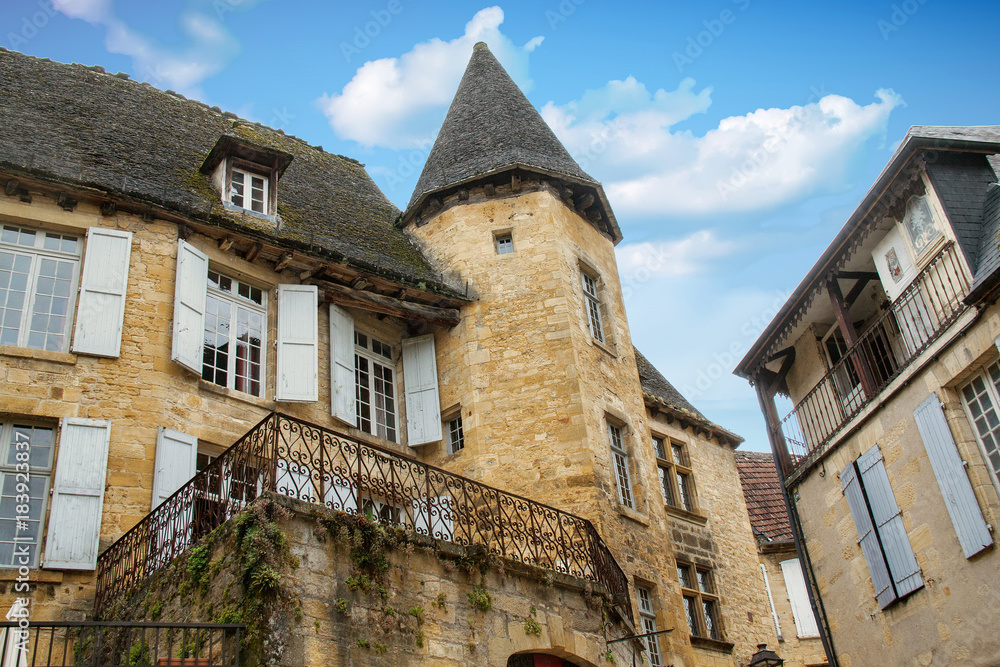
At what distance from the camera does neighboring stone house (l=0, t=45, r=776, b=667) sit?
7863 millimetres

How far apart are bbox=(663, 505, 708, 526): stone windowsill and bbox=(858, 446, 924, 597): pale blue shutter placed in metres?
4.54

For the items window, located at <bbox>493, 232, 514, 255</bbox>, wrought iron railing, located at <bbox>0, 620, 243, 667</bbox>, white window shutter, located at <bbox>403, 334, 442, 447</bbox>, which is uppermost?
window, located at <bbox>493, 232, 514, 255</bbox>

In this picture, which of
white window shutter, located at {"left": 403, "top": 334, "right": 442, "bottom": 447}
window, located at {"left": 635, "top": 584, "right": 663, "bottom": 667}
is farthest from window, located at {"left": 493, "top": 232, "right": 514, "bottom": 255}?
window, located at {"left": 635, "top": 584, "right": 663, "bottom": 667}

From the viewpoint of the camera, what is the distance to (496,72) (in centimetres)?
1747

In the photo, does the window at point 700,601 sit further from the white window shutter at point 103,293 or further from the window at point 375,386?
the white window shutter at point 103,293

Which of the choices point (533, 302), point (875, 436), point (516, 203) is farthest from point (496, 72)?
point (875, 436)

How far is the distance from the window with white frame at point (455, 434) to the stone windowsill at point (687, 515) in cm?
420

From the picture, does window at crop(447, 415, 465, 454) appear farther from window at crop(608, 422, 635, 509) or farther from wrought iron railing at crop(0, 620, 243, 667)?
wrought iron railing at crop(0, 620, 243, 667)

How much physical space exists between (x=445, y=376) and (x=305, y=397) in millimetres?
2555

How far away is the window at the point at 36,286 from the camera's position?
9812mm

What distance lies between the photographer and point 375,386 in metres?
12.9

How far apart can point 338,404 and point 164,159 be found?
4.36 metres

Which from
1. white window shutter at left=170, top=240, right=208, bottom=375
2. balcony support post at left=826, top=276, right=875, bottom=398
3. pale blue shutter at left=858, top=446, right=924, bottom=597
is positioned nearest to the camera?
pale blue shutter at left=858, top=446, right=924, bottom=597

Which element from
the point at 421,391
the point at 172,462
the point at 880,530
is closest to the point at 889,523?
the point at 880,530
